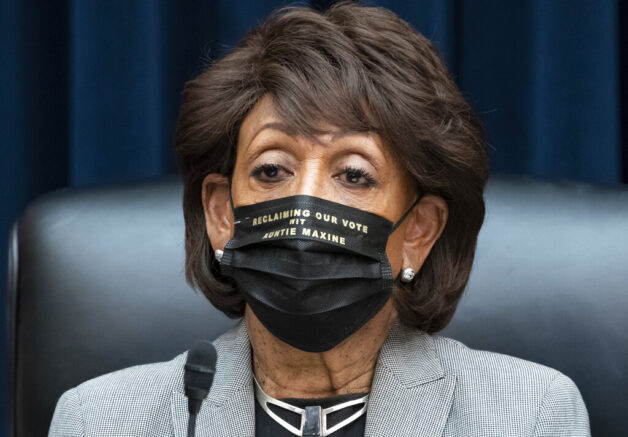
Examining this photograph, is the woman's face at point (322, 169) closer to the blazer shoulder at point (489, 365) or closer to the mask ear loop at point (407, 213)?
the mask ear loop at point (407, 213)

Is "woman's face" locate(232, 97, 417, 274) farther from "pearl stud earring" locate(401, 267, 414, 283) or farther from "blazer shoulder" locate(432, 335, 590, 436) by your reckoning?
"blazer shoulder" locate(432, 335, 590, 436)

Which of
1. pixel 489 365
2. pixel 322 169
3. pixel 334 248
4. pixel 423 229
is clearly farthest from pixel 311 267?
pixel 489 365

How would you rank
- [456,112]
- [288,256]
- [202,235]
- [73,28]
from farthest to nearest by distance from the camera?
[73,28] → [202,235] → [456,112] → [288,256]

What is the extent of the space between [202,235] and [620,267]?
75 cm

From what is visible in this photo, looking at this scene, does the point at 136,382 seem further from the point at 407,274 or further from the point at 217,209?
the point at 407,274

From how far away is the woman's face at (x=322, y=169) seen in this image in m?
1.51

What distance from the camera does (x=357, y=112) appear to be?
4.97 ft

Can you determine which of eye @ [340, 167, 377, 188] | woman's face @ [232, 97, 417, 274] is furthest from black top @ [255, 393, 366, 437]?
eye @ [340, 167, 377, 188]

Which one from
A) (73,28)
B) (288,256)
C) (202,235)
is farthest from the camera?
(73,28)

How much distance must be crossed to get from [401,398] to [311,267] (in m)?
0.30

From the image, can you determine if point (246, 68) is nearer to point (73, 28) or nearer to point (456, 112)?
point (456, 112)

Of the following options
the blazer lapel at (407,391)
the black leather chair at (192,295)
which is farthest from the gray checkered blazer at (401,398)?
the black leather chair at (192,295)

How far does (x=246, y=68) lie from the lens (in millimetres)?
1651

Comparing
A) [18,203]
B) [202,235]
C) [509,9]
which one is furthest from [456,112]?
[18,203]
